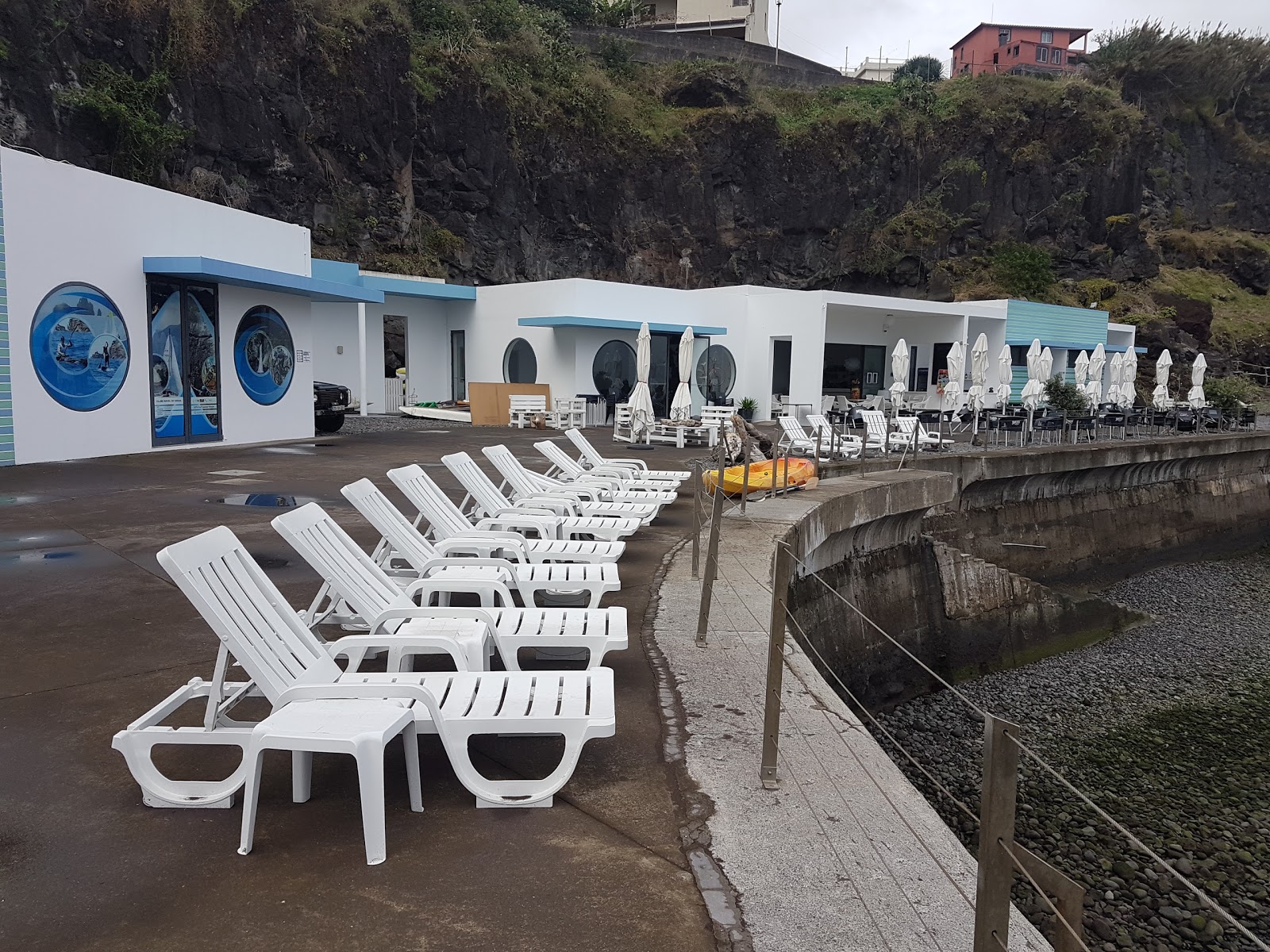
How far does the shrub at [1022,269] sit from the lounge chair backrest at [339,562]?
1654 inches

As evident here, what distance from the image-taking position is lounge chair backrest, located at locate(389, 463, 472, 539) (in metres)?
6.31

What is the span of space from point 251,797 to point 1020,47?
261 ft

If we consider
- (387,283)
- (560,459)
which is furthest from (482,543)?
(387,283)

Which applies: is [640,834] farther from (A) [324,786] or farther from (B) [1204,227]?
(B) [1204,227]

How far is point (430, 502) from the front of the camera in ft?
21.2

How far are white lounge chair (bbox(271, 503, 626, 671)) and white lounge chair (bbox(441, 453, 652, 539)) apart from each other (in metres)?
2.41

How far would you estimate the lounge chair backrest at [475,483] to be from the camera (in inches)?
289

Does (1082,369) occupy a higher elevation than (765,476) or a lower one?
higher

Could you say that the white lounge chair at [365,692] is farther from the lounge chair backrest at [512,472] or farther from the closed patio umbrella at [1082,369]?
the closed patio umbrella at [1082,369]

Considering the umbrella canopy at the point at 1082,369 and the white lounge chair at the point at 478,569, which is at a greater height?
the umbrella canopy at the point at 1082,369

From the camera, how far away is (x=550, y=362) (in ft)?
76.8

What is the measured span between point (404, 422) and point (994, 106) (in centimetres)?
3640

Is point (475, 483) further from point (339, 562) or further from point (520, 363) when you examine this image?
point (520, 363)

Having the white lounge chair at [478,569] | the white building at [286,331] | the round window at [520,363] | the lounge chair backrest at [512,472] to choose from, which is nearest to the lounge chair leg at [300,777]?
the white lounge chair at [478,569]
